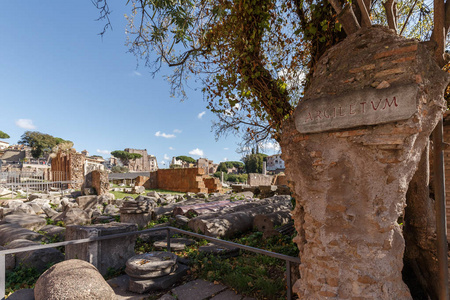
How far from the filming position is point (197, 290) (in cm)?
364

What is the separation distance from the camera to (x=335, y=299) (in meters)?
2.23

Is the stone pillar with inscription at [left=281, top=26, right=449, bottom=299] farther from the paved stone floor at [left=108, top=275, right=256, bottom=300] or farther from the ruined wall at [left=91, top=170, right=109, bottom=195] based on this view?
the ruined wall at [left=91, top=170, right=109, bottom=195]

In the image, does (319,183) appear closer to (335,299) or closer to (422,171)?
(335,299)

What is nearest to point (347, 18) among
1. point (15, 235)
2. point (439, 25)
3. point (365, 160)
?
point (439, 25)

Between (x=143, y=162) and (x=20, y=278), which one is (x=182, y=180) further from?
(x=143, y=162)

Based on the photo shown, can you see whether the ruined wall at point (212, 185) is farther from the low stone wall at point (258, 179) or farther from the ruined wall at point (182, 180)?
the low stone wall at point (258, 179)

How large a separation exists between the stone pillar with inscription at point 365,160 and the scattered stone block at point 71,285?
2.22m

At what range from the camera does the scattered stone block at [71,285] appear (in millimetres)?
2539

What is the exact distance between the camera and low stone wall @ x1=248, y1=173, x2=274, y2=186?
19847 mm

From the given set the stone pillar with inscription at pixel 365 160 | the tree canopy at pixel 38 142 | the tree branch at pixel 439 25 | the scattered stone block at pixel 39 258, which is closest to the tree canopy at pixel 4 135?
the tree canopy at pixel 38 142

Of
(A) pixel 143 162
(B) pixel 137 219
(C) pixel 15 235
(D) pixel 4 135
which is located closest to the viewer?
(C) pixel 15 235

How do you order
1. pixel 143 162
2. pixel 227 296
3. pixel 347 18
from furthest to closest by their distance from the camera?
pixel 143 162 → pixel 227 296 → pixel 347 18

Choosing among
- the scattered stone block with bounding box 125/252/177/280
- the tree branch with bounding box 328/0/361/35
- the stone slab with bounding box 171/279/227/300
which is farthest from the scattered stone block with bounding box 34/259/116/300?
the tree branch with bounding box 328/0/361/35

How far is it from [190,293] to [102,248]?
5.98ft
